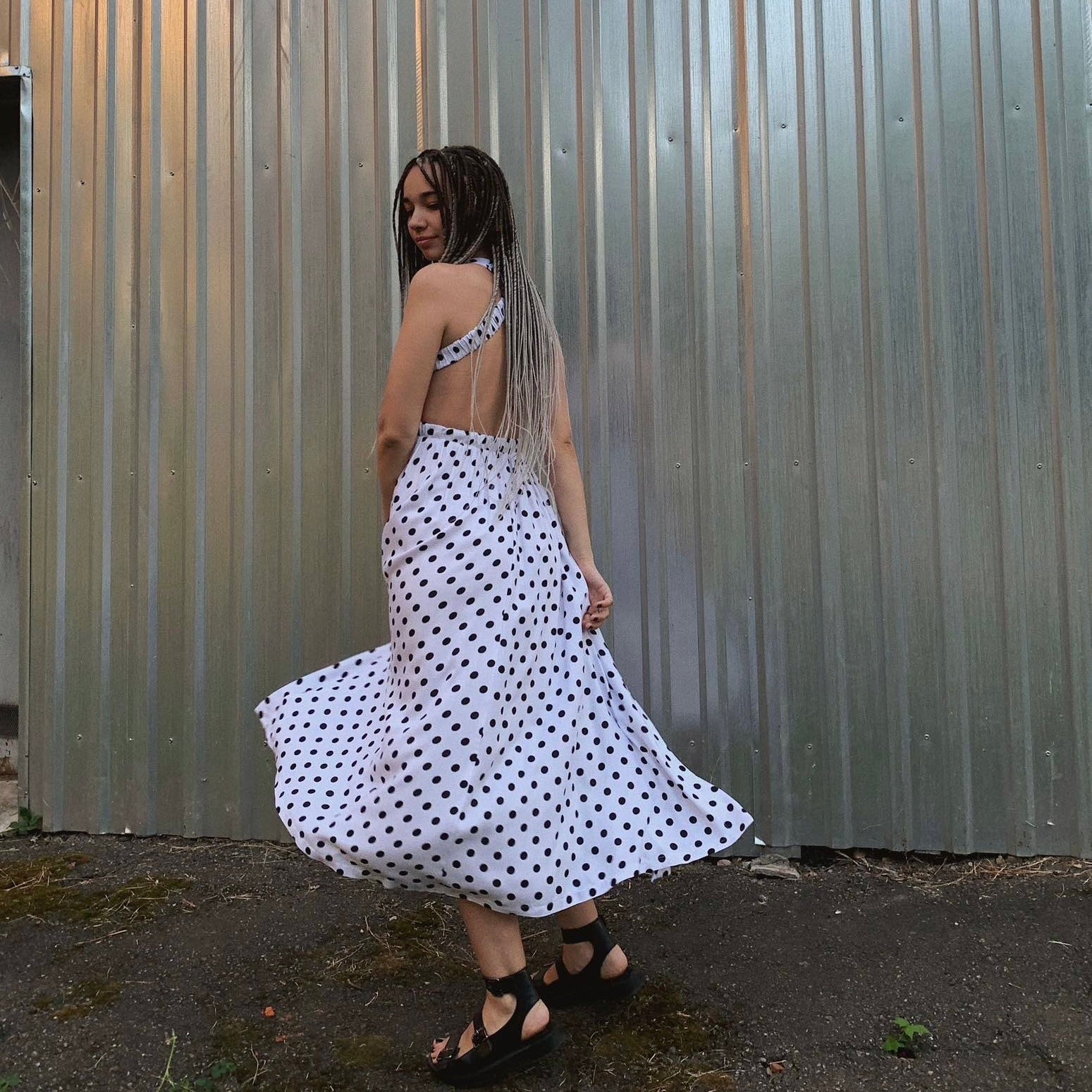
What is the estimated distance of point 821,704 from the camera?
2.70m

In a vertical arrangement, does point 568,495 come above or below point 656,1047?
above

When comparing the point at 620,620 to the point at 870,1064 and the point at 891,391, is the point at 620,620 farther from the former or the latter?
the point at 870,1064

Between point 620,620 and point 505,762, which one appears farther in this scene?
point 620,620

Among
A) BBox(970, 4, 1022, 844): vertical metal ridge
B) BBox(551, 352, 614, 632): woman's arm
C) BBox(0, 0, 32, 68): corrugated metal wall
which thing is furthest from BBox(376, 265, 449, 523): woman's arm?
BBox(0, 0, 32, 68): corrugated metal wall

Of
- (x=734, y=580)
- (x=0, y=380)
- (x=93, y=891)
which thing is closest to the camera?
(x=93, y=891)

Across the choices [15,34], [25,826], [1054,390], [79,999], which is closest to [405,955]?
[79,999]

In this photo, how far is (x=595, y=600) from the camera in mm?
1890

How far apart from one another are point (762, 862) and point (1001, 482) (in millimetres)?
1471

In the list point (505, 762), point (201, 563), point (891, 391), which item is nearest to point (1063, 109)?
point (891, 391)

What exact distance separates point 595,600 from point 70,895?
6.51 ft

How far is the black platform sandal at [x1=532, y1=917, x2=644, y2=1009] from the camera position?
6.03ft

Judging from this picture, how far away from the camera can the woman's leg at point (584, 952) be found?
5.97 ft

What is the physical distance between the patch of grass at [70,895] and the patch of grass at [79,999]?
34cm

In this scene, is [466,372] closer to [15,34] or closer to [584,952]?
[584,952]
